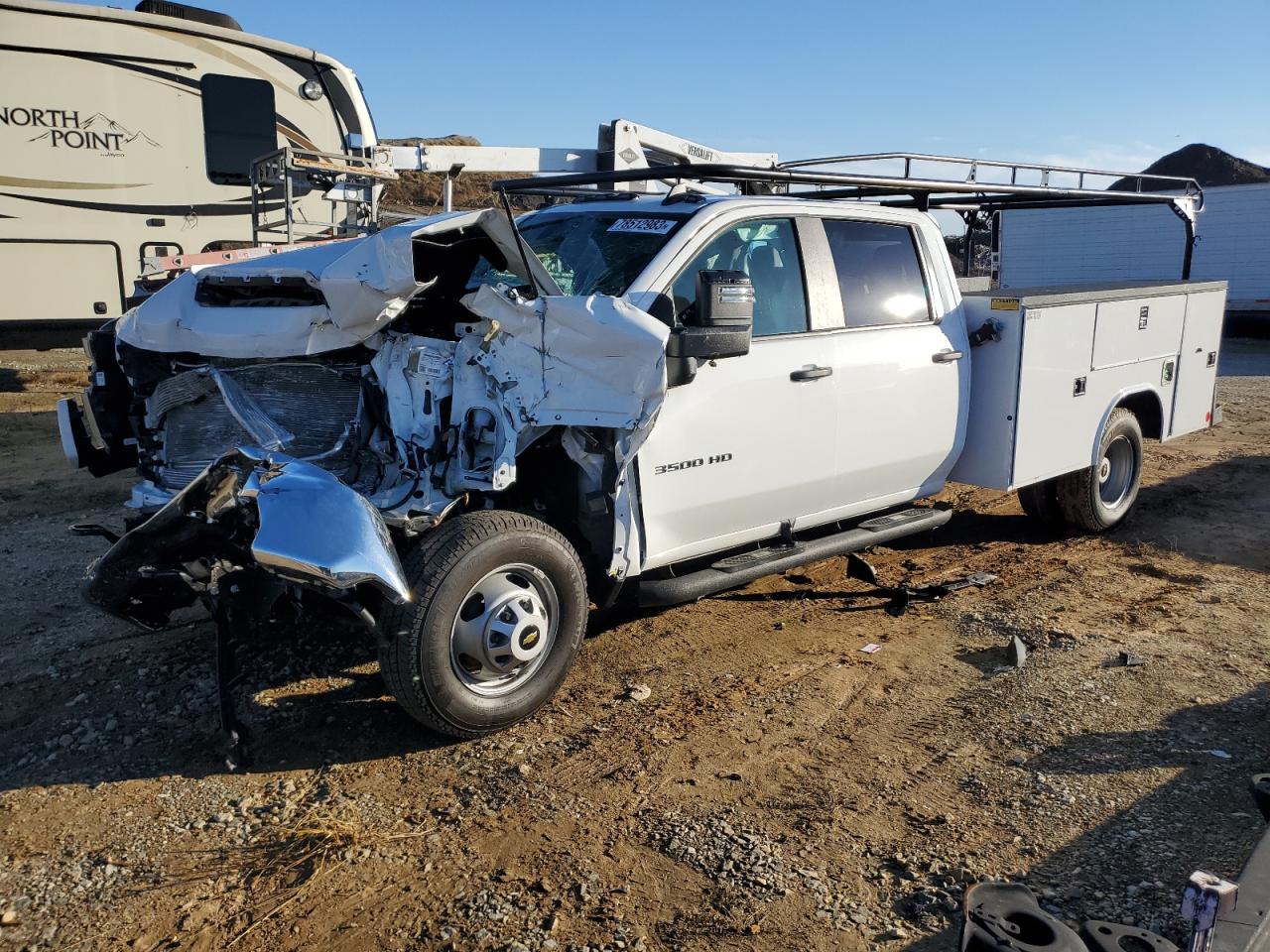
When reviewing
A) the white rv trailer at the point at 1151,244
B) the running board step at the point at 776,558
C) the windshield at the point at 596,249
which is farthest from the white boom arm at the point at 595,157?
the white rv trailer at the point at 1151,244

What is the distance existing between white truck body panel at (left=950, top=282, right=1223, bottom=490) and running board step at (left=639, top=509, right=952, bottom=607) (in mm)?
534

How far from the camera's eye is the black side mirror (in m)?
4.03

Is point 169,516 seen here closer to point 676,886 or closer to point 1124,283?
point 676,886

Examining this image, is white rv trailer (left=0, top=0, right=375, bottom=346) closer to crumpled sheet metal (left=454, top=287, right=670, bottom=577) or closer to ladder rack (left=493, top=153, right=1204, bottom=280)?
ladder rack (left=493, top=153, right=1204, bottom=280)

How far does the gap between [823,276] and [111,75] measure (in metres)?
9.69

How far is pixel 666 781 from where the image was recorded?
3.68m

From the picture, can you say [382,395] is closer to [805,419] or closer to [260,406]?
[260,406]

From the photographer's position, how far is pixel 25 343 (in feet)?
37.5

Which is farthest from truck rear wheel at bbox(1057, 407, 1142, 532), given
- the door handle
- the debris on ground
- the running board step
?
the debris on ground

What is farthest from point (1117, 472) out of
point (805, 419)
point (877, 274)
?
point (805, 419)

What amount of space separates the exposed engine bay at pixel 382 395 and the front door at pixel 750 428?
259 mm

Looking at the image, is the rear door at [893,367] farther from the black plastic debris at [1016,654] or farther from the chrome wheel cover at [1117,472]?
the chrome wheel cover at [1117,472]

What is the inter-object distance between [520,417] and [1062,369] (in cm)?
366

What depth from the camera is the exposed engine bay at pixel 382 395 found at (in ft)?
12.3
